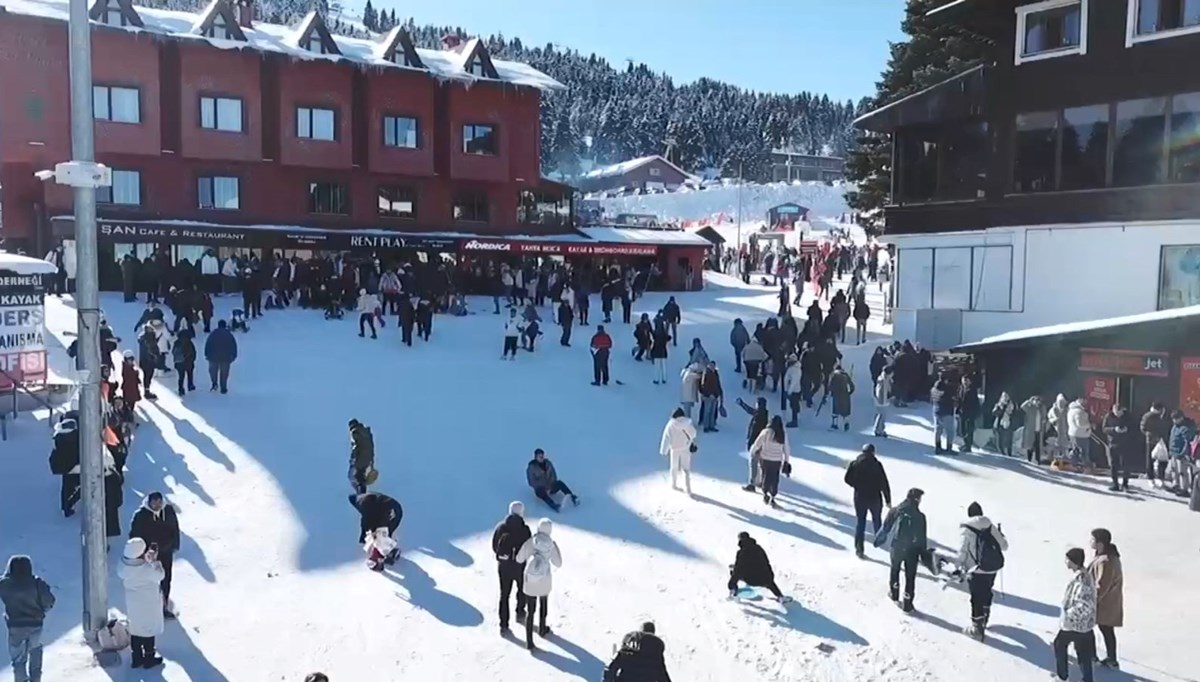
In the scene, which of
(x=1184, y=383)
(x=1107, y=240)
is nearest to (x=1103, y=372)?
(x=1184, y=383)

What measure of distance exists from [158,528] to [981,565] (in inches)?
335

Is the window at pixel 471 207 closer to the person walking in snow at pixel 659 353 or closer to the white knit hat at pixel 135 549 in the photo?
the person walking in snow at pixel 659 353

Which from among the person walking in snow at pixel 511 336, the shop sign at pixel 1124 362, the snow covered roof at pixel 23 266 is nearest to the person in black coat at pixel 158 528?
the snow covered roof at pixel 23 266

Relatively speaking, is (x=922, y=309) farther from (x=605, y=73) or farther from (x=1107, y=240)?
(x=605, y=73)

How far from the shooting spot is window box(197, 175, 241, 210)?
117 feet

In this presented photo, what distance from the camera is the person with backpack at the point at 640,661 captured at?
24.7ft

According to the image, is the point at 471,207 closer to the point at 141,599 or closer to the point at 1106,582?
the point at 141,599

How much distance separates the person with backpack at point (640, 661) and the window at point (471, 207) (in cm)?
3398

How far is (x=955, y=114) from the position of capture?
24.3 m

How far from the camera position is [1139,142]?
21.1m

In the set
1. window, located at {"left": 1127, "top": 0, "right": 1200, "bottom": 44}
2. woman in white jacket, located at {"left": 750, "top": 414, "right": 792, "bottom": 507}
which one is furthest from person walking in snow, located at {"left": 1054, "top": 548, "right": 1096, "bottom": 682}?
window, located at {"left": 1127, "top": 0, "right": 1200, "bottom": 44}

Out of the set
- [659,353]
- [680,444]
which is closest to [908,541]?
[680,444]

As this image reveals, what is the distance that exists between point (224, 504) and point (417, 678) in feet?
19.6

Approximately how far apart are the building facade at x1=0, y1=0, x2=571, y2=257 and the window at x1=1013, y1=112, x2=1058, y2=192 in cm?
2218
